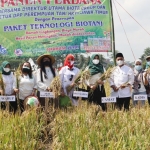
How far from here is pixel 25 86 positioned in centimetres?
560

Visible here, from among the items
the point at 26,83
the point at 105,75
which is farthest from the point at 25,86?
the point at 105,75

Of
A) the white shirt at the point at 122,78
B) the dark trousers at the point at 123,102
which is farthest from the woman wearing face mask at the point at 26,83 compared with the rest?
the dark trousers at the point at 123,102

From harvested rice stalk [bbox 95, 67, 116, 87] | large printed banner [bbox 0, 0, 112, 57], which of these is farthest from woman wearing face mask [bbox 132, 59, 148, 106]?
large printed banner [bbox 0, 0, 112, 57]

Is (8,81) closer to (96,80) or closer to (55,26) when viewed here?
(96,80)

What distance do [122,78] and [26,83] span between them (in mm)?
1567

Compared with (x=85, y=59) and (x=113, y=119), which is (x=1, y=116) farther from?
(x=85, y=59)

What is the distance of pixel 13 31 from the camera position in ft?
24.6

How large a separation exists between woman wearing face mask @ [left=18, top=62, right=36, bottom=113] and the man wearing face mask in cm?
130

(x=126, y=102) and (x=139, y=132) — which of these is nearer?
(x=139, y=132)

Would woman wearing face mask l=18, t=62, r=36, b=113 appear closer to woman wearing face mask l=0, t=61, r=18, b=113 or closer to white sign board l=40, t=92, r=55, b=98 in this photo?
woman wearing face mask l=0, t=61, r=18, b=113

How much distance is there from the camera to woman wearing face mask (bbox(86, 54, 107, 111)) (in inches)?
222

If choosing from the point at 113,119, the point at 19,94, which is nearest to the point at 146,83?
the point at 113,119

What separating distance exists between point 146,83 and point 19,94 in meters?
2.16

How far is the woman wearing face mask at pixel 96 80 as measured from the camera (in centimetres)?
565
